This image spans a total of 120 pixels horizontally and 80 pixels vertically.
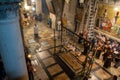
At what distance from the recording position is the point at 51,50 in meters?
13.3

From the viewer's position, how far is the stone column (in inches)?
140

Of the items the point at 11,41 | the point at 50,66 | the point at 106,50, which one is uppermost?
the point at 11,41

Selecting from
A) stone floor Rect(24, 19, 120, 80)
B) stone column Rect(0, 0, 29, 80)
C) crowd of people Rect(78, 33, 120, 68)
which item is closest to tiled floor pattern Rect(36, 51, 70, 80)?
stone floor Rect(24, 19, 120, 80)

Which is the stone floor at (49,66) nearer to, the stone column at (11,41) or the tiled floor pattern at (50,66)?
the tiled floor pattern at (50,66)

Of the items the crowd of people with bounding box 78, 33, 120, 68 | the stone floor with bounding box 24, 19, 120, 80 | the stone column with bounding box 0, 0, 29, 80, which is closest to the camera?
the stone column with bounding box 0, 0, 29, 80

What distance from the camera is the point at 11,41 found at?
3889mm

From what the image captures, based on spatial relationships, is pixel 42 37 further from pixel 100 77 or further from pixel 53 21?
pixel 100 77

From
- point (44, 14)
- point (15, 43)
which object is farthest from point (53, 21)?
point (15, 43)

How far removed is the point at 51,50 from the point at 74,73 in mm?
4660

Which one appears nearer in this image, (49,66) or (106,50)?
(49,66)

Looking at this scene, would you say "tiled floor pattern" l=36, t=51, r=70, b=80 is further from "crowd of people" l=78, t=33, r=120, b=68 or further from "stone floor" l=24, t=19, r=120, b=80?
"crowd of people" l=78, t=33, r=120, b=68

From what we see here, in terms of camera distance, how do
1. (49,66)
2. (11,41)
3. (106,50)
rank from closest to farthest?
(11,41)
(49,66)
(106,50)

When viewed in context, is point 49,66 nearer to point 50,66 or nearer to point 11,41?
point 50,66

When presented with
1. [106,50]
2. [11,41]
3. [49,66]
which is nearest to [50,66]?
[49,66]
